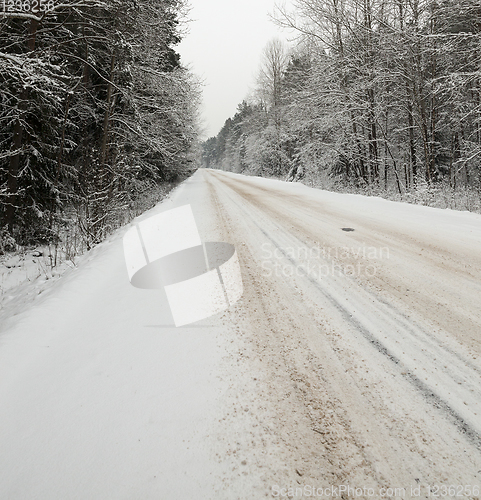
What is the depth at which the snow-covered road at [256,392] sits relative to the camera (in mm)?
1225

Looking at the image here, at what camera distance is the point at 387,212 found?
6.91 metres

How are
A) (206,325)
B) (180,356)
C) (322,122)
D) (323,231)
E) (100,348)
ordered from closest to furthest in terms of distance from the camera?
(180,356) → (100,348) → (206,325) → (323,231) → (322,122)

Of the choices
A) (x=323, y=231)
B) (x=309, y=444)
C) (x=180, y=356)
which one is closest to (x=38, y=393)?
(x=180, y=356)

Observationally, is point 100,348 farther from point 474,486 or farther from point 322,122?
point 322,122

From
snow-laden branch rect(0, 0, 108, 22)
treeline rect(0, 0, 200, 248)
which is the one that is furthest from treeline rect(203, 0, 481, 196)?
snow-laden branch rect(0, 0, 108, 22)

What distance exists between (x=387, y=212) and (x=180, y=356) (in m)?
6.67

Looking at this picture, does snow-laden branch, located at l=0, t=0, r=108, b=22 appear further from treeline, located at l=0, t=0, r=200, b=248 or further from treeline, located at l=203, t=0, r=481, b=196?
treeline, located at l=203, t=0, r=481, b=196

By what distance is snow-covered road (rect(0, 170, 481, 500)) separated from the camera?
1225mm

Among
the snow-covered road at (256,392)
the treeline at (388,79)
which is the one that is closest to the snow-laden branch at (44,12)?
the snow-covered road at (256,392)

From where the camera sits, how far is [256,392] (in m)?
1.67

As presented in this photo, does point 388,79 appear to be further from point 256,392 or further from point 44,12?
point 256,392

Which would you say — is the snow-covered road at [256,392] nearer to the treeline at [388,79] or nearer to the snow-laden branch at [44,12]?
the snow-laden branch at [44,12]

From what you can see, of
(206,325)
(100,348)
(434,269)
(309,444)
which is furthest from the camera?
(434,269)

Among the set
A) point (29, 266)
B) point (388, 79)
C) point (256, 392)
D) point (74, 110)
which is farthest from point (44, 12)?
point (388, 79)
